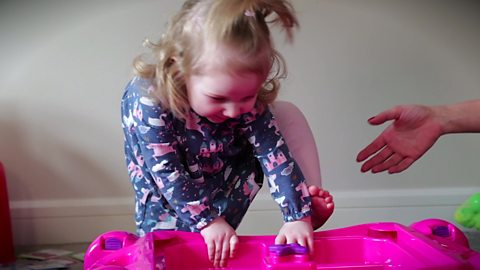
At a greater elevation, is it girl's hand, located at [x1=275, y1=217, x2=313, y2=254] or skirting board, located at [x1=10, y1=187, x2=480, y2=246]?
girl's hand, located at [x1=275, y1=217, x2=313, y2=254]

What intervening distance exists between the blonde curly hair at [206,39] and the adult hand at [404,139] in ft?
1.05

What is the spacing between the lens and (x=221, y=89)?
71 cm

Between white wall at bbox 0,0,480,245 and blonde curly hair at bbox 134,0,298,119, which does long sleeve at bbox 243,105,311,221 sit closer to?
blonde curly hair at bbox 134,0,298,119

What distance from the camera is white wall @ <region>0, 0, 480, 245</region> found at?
1257mm

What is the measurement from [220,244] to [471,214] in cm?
64

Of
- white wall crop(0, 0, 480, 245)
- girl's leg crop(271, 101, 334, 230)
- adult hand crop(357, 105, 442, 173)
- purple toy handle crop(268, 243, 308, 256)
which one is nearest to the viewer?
purple toy handle crop(268, 243, 308, 256)

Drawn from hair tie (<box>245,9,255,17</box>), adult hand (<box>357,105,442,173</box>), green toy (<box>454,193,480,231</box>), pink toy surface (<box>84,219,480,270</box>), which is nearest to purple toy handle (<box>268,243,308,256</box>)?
pink toy surface (<box>84,219,480,270</box>)

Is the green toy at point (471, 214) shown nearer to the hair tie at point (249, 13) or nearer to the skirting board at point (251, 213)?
the skirting board at point (251, 213)

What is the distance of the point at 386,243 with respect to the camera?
76 cm

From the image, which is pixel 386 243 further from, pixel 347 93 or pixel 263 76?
pixel 347 93

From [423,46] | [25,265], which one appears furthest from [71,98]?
[423,46]

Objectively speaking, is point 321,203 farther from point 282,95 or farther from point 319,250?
point 282,95

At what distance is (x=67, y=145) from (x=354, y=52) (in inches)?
25.7

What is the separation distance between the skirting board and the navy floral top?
0.41 m
